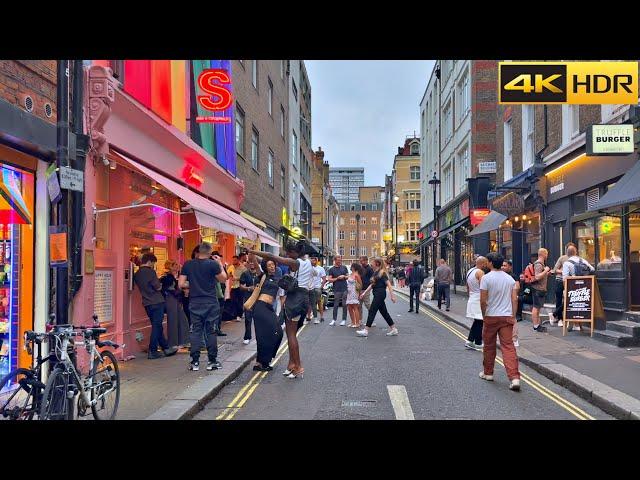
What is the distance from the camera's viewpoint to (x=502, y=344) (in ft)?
26.2

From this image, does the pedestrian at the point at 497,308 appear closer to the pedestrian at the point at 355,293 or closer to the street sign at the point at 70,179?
the street sign at the point at 70,179

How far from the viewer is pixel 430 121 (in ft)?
151

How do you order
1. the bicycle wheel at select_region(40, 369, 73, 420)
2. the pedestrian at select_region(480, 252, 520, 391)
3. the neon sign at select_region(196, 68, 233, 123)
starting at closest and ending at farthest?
the bicycle wheel at select_region(40, 369, 73, 420), the pedestrian at select_region(480, 252, 520, 391), the neon sign at select_region(196, 68, 233, 123)

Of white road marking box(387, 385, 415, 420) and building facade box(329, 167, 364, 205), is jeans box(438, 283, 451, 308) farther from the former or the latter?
building facade box(329, 167, 364, 205)

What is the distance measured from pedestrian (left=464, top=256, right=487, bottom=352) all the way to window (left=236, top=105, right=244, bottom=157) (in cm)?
1109

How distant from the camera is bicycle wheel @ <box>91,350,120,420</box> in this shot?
5.52 m

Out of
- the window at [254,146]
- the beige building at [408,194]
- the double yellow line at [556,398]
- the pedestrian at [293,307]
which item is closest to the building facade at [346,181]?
the beige building at [408,194]

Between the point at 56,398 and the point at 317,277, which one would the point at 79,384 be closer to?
the point at 56,398

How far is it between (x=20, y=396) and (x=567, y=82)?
739cm

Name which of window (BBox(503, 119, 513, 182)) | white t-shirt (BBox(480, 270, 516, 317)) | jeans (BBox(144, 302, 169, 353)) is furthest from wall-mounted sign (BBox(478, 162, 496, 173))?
jeans (BBox(144, 302, 169, 353))

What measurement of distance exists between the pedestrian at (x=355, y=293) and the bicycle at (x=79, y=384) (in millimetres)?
9797

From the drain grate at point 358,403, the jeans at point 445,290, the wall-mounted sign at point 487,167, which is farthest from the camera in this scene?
the wall-mounted sign at point 487,167

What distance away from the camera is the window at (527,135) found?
64.4ft
